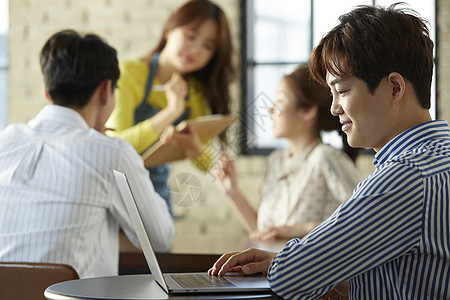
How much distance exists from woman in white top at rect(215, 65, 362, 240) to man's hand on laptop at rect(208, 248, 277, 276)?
3.48ft

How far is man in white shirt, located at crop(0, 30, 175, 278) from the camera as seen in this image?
1.65 metres

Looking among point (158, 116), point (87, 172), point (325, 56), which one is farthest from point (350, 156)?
point (325, 56)

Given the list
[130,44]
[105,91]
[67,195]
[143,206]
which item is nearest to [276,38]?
[130,44]

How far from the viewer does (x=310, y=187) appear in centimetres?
242

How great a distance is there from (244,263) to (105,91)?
2.86ft

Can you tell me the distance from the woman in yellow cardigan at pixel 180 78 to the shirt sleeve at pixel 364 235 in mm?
1499

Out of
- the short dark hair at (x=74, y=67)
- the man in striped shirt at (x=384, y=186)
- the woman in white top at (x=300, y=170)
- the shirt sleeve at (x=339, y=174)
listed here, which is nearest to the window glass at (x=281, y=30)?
the woman in white top at (x=300, y=170)

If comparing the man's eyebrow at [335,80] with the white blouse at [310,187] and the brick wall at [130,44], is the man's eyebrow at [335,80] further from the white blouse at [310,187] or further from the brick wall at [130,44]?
the brick wall at [130,44]

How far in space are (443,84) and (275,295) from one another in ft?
9.83

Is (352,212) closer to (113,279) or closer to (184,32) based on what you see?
(113,279)

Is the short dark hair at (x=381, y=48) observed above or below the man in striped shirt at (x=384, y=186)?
above

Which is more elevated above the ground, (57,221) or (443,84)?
(443,84)

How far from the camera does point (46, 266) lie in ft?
4.61

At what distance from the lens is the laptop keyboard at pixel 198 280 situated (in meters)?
1.10
